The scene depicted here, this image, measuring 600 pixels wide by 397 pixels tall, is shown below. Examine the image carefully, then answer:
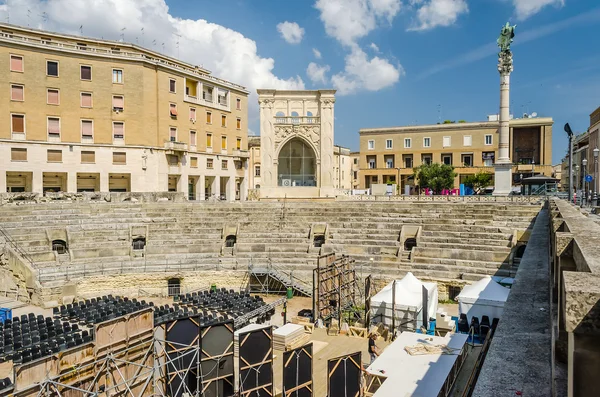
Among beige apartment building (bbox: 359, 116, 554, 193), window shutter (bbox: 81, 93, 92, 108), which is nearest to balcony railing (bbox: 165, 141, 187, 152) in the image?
window shutter (bbox: 81, 93, 92, 108)

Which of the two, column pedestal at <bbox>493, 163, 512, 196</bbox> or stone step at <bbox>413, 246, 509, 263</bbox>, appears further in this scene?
column pedestal at <bbox>493, 163, 512, 196</bbox>

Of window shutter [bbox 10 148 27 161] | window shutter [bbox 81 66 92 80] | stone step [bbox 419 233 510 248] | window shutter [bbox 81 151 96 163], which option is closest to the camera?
stone step [bbox 419 233 510 248]

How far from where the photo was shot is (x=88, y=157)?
34625mm

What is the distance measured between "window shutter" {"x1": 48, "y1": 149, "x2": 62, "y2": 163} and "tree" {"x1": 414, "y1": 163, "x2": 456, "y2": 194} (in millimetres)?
37210

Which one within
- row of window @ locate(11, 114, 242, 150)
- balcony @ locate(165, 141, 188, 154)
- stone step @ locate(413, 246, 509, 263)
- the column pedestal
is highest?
row of window @ locate(11, 114, 242, 150)

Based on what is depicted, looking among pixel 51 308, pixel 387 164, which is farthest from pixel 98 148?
pixel 387 164

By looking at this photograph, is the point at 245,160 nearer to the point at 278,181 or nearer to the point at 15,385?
the point at 278,181

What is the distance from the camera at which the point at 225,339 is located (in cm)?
1201

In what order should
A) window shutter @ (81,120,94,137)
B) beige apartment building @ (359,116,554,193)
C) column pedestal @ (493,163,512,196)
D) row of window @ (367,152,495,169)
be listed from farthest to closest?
1. beige apartment building @ (359,116,554,193)
2. row of window @ (367,152,495,169)
3. window shutter @ (81,120,94,137)
4. column pedestal @ (493,163,512,196)

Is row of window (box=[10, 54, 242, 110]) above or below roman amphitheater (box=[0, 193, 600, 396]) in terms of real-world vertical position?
above

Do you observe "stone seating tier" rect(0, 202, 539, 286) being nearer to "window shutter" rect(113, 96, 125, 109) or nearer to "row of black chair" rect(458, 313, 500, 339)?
"row of black chair" rect(458, 313, 500, 339)

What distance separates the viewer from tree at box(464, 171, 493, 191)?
49344mm

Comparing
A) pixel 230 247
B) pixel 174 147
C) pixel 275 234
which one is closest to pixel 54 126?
pixel 174 147

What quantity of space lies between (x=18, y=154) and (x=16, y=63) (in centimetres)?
684
